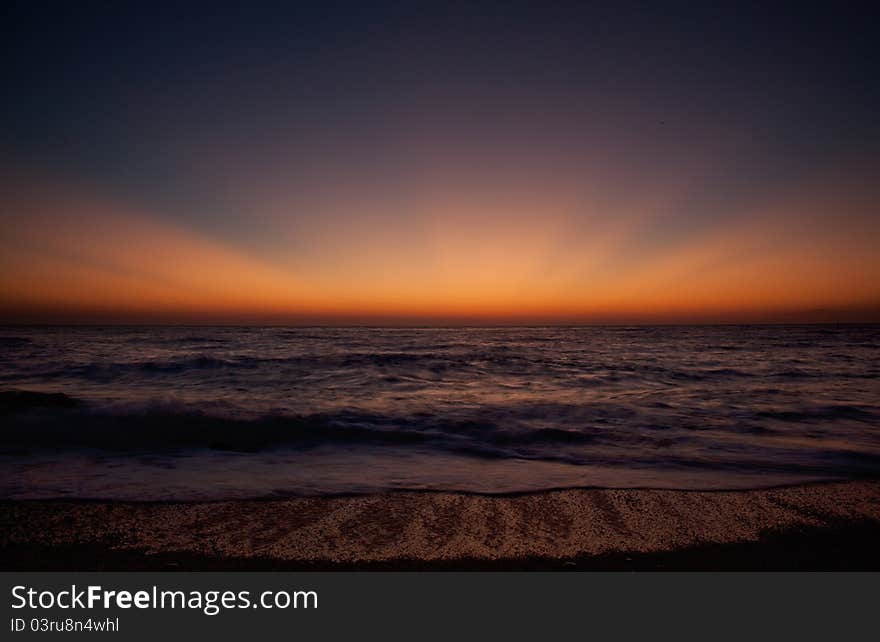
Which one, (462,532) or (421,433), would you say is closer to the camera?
(462,532)

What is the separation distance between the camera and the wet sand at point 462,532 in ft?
9.07

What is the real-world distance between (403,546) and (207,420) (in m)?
6.84

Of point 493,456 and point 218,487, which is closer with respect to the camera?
point 218,487

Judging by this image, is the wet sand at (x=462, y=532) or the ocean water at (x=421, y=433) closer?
the wet sand at (x=462, y=532)

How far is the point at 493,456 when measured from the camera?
6074 millimetres

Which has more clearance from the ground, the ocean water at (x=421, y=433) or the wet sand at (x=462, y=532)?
the wet sand at (x=462, y=532)

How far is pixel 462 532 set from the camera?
322cm

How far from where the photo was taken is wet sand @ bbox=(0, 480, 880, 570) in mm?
2766

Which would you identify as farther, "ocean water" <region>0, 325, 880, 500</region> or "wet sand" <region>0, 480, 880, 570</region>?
"ocean water" <region>0, 325, 880, 500</region>

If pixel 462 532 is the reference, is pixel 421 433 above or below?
below

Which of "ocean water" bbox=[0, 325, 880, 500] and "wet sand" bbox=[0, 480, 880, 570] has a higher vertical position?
"wet sand" bbox=[0, 480, 880, 570]
